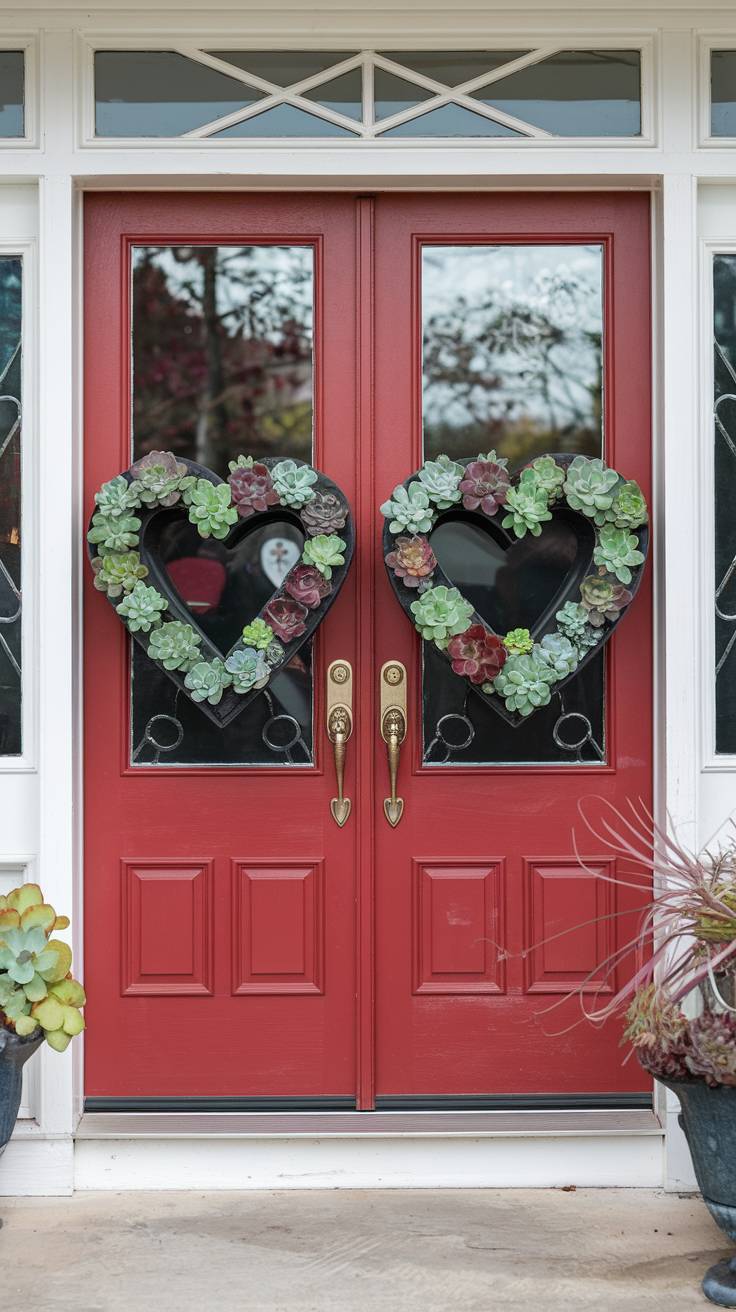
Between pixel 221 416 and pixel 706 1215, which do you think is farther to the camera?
pixel 221 416

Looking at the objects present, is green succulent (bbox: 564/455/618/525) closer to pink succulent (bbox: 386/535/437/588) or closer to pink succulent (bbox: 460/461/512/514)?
pink succulent (bbox: 460/461/512/514)

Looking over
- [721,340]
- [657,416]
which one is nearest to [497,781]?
[657,416]

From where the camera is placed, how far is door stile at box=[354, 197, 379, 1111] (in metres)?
3.27

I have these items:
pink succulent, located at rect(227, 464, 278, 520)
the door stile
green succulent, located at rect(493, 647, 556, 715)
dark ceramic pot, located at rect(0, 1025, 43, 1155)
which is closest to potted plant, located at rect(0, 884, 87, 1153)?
dark ceramic pot, located at rect(0, 1025, 43, 1155)

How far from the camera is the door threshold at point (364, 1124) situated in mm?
3164

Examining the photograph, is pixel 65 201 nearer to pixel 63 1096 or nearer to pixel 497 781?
pixel 497 781

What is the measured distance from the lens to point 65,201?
3154mm

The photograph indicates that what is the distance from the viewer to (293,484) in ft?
10.1

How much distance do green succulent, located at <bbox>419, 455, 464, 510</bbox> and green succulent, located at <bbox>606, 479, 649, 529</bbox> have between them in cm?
39

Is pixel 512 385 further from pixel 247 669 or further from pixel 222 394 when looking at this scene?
pixel 247 669

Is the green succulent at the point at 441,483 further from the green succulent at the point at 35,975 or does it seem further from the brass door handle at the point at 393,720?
the green succulent at the point at 35,975

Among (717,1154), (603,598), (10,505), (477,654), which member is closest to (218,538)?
(10,505)

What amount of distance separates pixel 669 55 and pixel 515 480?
117cm

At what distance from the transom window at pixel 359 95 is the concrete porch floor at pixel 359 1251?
2752 mm
